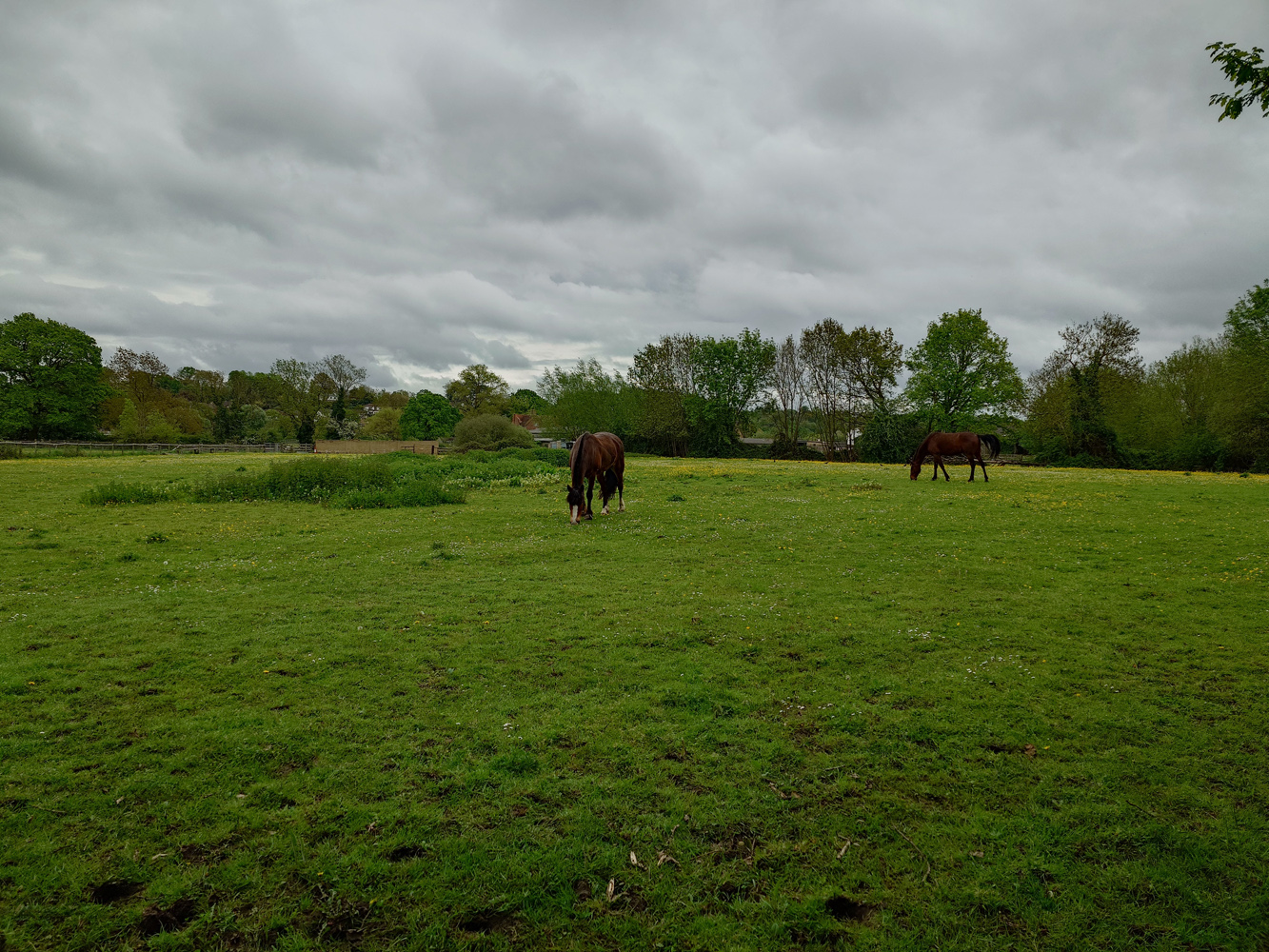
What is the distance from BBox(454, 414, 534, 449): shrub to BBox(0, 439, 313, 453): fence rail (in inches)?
849

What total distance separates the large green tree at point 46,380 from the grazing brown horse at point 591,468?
245 ft

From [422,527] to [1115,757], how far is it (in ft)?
51.9

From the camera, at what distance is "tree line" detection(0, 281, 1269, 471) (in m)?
50.8

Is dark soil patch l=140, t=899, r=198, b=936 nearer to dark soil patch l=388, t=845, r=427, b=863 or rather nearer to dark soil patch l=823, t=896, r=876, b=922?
dark soil patch l=388, t=845, r=427, b=863

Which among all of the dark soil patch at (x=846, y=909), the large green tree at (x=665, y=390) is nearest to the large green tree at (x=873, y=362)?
the large green tree at (x=665, y=390)

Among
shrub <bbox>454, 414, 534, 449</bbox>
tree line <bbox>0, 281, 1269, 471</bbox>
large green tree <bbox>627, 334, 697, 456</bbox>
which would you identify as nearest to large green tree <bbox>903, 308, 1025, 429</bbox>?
tree line <bbox>0, 281, 1269, 471</bbox>

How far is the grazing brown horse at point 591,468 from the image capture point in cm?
1717

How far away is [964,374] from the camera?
5819cm

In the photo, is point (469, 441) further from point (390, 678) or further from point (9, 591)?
point (390, 678)

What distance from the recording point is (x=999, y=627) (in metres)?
8.07

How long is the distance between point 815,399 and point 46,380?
8766 centimetres

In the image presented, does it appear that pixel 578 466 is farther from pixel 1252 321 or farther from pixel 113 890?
pixel 1252 321

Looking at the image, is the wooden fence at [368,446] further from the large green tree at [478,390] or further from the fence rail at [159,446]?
the large green tree at [478,390]

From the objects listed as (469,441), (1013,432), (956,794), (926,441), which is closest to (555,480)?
(926,441)
